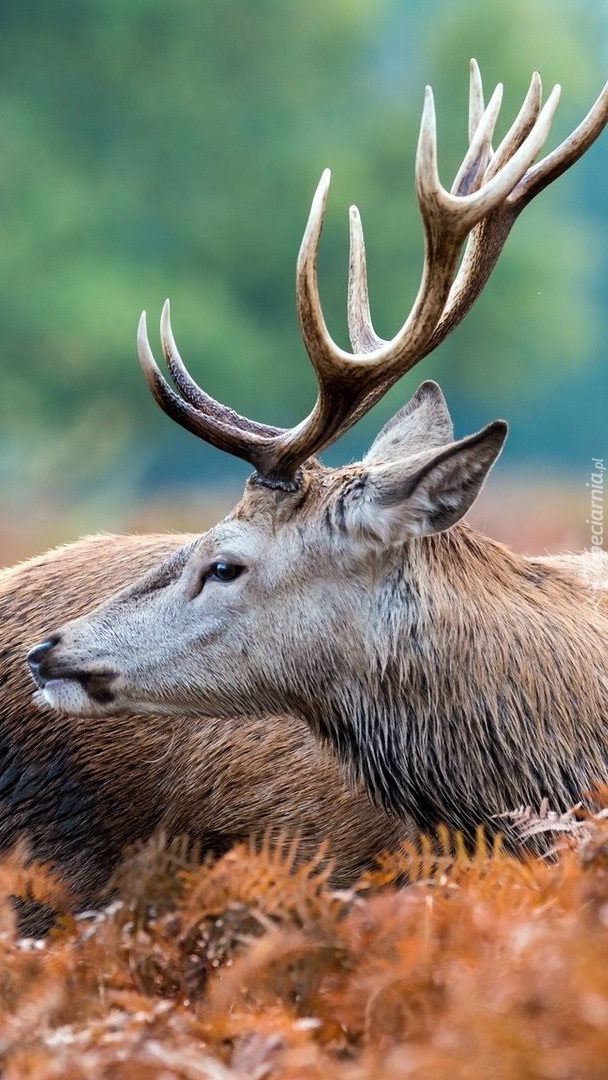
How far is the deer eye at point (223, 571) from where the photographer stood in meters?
2.39

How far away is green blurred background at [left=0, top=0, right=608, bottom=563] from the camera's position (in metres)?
10.5

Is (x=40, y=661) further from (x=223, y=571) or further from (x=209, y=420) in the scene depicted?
(x=209, y=420)

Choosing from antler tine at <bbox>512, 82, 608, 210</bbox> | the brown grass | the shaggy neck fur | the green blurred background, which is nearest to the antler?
antler tine at <bbox>512, 82, 608, 210</bbox>

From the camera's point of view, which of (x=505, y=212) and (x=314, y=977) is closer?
(x=314, y=977)

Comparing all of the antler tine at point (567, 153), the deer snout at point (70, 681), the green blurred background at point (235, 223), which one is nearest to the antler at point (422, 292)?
the antler tine at point (567, 153)

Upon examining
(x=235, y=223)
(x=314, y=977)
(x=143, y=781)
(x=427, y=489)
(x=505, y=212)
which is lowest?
(x=314, y=977)

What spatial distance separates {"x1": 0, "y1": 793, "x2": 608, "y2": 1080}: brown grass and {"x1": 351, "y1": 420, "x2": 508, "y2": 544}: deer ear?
0.96 meters

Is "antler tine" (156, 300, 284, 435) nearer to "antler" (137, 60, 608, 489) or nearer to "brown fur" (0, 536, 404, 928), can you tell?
"antler" (137, 60, 608, 489)

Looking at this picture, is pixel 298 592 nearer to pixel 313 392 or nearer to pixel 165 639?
pixel 165 639

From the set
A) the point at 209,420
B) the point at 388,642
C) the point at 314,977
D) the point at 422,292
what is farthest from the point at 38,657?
the point at 314,977

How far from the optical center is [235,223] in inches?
475

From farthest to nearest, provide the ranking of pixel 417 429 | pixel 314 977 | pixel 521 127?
pixel 417 429 → pixel 521 127 → pixel 314 977

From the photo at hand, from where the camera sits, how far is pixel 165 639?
2.41 m

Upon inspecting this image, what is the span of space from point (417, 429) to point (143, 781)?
0.89 metres
